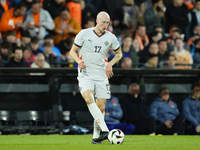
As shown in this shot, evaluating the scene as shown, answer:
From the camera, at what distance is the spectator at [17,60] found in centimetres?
1166

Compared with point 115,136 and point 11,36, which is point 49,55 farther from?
point 115,136

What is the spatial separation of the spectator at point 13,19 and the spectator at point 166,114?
4.49 metres

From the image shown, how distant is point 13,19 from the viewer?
12875mm

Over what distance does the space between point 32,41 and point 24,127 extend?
2538 mm

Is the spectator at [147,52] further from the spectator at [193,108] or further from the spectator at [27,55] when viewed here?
the spectator at [27,55]

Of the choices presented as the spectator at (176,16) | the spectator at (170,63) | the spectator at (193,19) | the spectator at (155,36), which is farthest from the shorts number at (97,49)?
the spectator at (193,19)

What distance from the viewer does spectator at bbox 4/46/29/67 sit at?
38.3 ft

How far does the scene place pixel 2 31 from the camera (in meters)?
12.8

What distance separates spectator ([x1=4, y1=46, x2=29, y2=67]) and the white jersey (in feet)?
13.5

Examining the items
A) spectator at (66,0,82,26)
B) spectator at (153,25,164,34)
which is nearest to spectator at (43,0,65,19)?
spectator at (66,0,82,26)

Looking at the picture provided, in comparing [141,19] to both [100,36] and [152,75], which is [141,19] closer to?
[152,75]

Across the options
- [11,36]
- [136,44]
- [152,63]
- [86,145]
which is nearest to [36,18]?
[11,36]

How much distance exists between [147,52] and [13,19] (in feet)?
13.9

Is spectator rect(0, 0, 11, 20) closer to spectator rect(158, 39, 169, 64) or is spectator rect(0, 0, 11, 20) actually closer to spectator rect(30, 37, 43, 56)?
spectator rect(30, 37, 43, 56)
